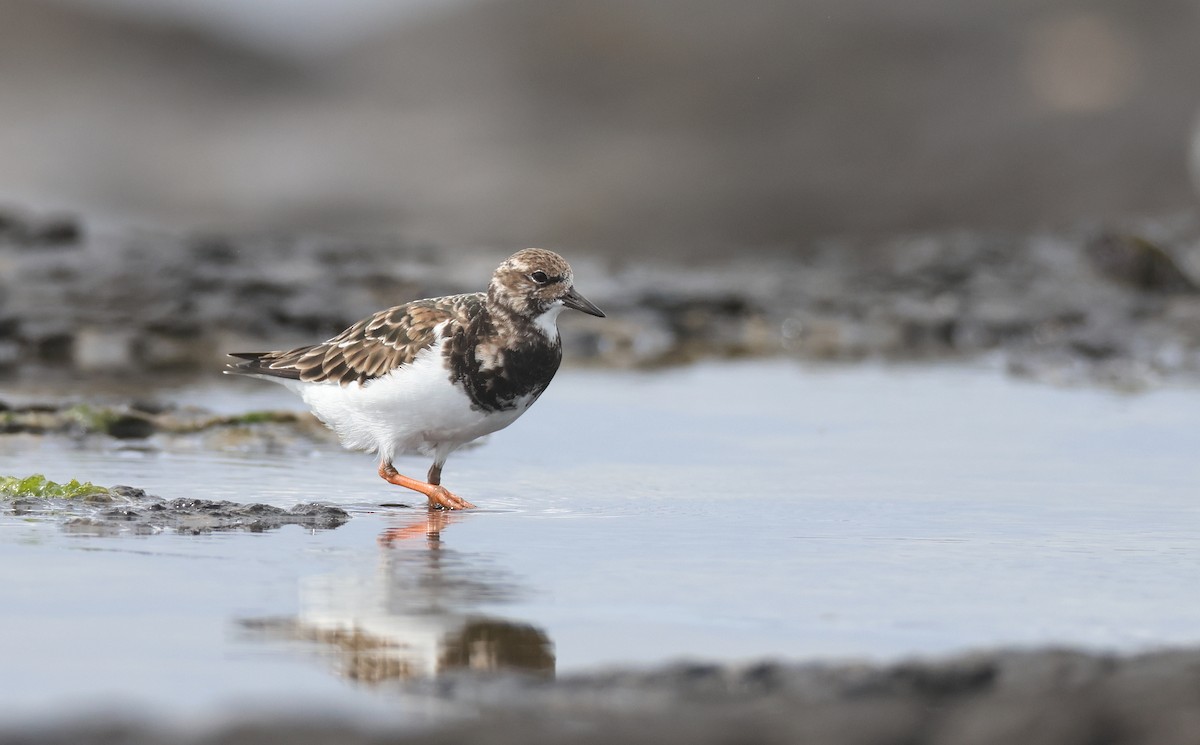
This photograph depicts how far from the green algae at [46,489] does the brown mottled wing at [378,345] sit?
1.09 m

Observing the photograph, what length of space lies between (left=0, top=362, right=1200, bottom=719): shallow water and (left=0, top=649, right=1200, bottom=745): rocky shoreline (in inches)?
9.7

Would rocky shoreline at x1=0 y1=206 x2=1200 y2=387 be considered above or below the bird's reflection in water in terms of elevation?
above

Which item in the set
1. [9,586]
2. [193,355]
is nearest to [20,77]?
[193,355]

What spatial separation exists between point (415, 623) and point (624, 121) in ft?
69.1

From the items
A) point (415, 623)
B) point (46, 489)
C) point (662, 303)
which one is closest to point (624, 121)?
point (662, 303)

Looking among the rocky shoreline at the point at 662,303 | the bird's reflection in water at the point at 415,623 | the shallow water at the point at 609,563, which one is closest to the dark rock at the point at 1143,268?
the rocky shoreline at the point at 662,303

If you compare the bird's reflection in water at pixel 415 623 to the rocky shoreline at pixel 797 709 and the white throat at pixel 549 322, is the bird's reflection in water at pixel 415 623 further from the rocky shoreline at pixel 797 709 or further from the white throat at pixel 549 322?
the white throat at pixel 549 322

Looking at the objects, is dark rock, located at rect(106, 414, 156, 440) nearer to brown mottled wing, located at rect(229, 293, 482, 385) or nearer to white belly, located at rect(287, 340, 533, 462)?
brown mottled wing, located at rect(229, 293, 482, 385)

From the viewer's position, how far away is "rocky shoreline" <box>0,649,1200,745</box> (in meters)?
2.79

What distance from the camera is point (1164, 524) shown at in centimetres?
546

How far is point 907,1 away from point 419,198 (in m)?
8.19

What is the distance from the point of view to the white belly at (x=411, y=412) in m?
5.68

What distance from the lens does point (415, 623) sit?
387 centimetres

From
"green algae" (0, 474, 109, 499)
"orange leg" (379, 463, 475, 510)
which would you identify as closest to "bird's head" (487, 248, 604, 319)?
"orange leg" (379, 463, 475, 510)
